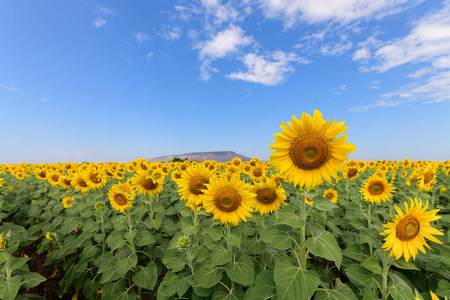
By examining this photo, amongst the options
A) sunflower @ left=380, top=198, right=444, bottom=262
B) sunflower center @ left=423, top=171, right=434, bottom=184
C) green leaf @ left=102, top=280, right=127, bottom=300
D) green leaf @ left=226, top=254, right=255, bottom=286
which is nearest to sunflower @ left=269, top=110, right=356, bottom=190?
sunflower @ left=380, top=198, right=444, bottom=262

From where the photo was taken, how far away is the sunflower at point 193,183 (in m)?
3.79

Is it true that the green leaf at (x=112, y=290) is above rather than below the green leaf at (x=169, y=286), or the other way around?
below

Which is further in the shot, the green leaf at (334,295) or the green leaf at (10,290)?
the green leaf at (10,290)

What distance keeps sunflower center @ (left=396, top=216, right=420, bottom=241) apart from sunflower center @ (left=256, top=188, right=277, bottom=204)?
170 centimetres

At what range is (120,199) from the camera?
482cm

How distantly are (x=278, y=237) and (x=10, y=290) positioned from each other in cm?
419

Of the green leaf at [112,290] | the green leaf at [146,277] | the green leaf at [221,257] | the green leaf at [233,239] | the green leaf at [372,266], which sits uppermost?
the green leaf at [233,239]

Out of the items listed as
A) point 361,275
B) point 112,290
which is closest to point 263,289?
point 361,275

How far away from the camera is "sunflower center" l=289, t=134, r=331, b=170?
255 centimetres

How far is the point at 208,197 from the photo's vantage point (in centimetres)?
329

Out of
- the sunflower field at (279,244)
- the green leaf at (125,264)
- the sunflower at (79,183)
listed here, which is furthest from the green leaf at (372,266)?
the sunflower at (79,183)

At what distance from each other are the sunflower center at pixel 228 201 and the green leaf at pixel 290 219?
32.9 inches

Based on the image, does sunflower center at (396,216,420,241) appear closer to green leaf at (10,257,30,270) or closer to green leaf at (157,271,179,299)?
green leaf at (157,271,179,299)

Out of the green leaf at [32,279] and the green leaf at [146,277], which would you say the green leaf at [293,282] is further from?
the green leaf at [32,279]
